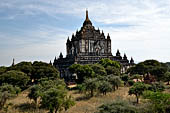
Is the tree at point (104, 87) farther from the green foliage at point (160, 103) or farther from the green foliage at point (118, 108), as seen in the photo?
the green foliage at point (118, 108)

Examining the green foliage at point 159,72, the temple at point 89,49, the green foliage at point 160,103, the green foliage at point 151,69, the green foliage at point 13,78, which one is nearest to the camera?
the green foliage at point 160,103

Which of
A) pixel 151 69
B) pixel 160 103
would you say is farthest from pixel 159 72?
pixel 160 103

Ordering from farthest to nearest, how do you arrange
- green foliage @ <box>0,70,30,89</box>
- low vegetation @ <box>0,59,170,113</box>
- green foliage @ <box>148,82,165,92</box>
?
green foliage @ <box>0,70,30,89</box> → green foliage @ <box>148,82,165,92</box> → low vegetation @ <box>0,59,170,113</box>

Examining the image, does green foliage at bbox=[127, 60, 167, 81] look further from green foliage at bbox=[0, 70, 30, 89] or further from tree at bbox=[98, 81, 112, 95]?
green foliage at bbox=[0, 70, 30, 89]

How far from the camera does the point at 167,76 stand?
45.0m

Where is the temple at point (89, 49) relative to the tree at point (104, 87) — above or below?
above

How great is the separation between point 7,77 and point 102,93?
19352mm

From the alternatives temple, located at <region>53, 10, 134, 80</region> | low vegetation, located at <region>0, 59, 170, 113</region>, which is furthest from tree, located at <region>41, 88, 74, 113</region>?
temple, located at <region>53, 10, 134, 80</region>

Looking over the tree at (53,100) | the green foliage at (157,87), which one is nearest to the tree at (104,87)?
the green foliage at (157,87)

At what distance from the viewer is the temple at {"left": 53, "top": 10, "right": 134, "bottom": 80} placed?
74.8m

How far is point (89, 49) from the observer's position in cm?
8100

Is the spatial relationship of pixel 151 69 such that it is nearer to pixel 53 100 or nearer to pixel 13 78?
pixel 13 78

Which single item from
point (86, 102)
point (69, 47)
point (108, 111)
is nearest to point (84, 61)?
point (69, 47)

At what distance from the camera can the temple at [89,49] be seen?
7481 centimetres
